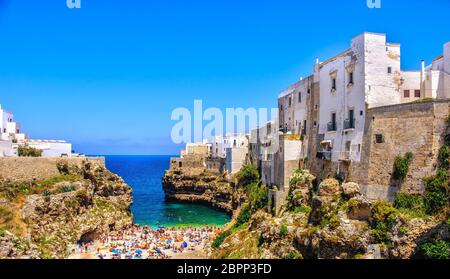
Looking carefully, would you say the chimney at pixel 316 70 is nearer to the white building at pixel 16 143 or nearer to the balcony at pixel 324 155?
the balcony at pixel 324 155

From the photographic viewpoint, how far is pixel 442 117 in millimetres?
21125

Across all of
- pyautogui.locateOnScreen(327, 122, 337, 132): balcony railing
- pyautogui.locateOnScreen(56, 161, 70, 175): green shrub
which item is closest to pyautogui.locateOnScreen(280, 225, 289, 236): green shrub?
pyautogui.locateOnScreen(327, 122, 337, 132): balcony railing

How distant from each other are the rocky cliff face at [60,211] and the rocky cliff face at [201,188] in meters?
16.5

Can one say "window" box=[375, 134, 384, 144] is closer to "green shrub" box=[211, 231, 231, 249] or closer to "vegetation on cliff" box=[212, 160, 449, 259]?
"vegetation on cliff" box=[212, 160, 449, 259]

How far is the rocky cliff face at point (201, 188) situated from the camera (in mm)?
56906

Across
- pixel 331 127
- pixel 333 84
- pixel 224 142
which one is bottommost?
pixel 224 142

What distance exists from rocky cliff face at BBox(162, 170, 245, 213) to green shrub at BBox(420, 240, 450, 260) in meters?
33.9

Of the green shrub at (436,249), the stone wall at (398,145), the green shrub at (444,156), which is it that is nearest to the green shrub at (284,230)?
the stone wall at (398,145)

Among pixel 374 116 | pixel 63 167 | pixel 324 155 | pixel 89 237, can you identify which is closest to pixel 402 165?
pixel 374 116

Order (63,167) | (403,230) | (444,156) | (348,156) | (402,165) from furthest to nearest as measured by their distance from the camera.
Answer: (63,167) < (348,156) < (402,165) < (444,156) < (403,230)

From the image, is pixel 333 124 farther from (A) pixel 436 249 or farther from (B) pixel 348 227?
(A) pixel 436 249

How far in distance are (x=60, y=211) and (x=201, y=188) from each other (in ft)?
104

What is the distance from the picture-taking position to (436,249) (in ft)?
61.9

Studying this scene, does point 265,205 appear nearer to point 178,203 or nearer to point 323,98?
point 323,98
